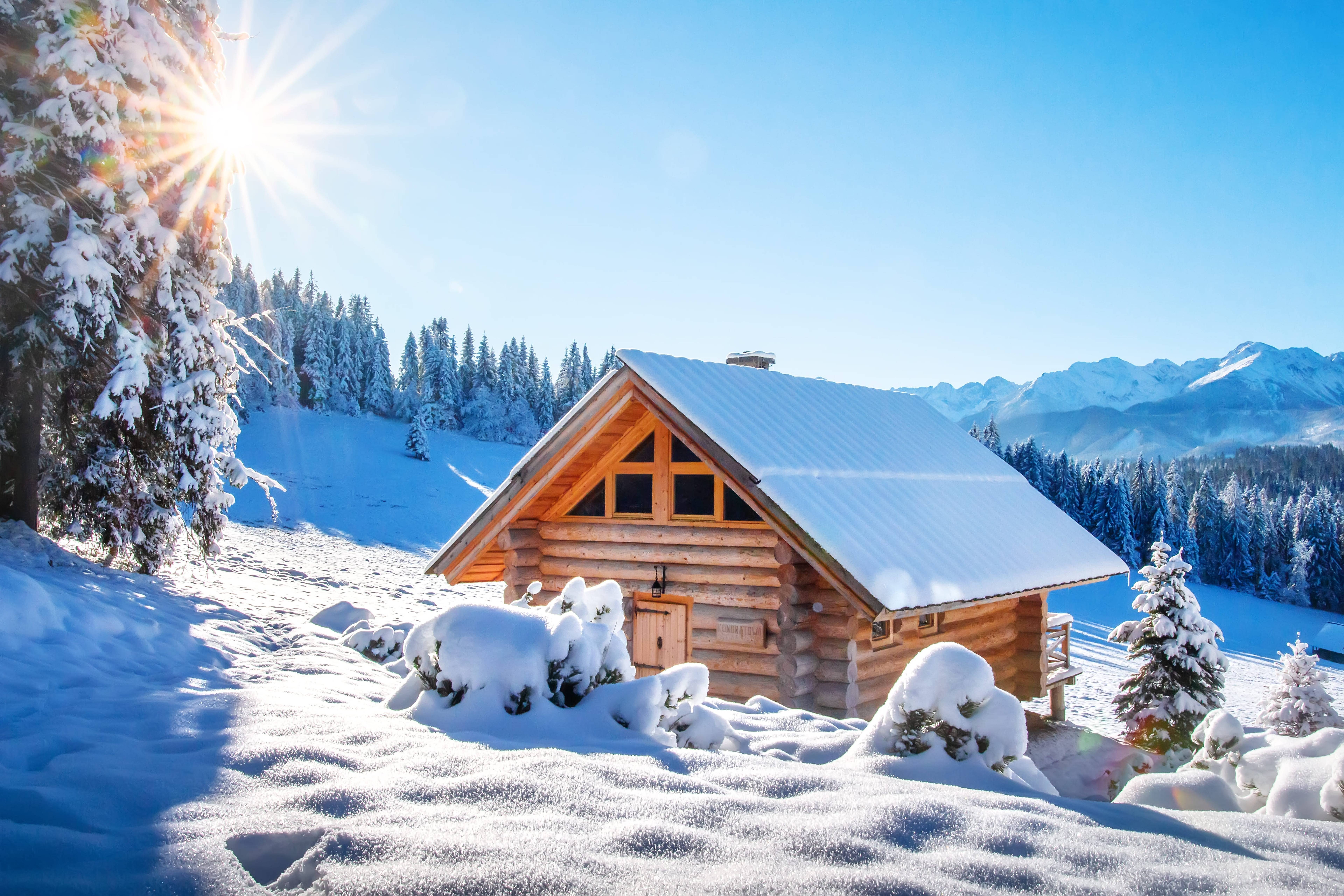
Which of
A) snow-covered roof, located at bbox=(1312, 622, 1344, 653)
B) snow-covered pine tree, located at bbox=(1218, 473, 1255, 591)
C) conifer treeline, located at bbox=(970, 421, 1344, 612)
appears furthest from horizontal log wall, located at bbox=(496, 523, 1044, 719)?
snow-covered pine tree, located at bbox=(1218, 473, 1255, 591)

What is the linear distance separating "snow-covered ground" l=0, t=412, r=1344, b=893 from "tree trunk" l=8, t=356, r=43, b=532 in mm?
5815

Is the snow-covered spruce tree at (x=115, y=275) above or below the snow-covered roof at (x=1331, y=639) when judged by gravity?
above

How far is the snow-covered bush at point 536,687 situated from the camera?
4879 mm

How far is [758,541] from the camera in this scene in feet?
35.3

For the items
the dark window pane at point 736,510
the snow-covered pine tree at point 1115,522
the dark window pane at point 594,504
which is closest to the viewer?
the dark window pane at point 736,510

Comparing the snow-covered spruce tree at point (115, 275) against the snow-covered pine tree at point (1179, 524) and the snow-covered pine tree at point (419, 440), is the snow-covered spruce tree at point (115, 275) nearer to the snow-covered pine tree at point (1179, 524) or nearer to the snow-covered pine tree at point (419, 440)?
the snow-covered pine tree at point (419, 440)

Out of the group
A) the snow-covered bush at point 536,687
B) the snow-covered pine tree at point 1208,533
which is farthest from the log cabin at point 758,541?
the snow-covered pine tree at point 1208,533

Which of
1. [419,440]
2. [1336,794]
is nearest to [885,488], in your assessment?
[1336,794]

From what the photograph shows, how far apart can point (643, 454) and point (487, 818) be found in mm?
8961

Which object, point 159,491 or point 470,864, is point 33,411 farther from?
point 470,864

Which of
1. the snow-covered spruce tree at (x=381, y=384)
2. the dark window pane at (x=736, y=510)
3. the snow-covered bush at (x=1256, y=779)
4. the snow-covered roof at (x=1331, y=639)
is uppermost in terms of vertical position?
the snow-covered spruce tree at (x=381, y=384)

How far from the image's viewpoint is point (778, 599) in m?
10.4

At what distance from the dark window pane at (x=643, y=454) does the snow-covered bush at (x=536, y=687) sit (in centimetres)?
654

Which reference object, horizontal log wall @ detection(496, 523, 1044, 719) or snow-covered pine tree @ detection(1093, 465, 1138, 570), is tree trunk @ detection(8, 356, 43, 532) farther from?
snow-covered pine tree @ detection(1093, 465, 1138, 570)
